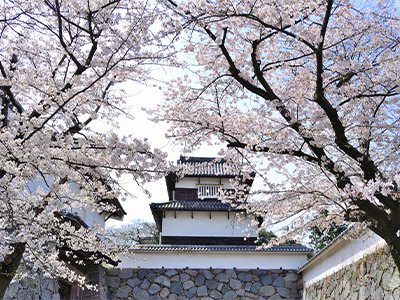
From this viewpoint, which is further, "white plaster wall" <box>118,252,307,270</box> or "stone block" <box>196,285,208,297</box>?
"white plaster wall" <box>118,252,307,270</box>

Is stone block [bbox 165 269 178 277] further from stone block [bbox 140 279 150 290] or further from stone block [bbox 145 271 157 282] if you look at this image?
stone block [bbox 140 279 150 290]

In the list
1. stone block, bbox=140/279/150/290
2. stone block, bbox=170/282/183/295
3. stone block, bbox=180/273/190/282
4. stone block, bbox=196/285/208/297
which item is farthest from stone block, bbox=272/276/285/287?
stone block, bbox=140/279/150/290

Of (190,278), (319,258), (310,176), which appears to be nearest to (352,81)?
(310,176)

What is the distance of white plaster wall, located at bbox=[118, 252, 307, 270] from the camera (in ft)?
29.3

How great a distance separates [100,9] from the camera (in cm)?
305

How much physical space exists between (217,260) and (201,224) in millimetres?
2967

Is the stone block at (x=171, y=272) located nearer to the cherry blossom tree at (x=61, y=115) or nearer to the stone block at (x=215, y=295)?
the stone block at (x=215, y=295)

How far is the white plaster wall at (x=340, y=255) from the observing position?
211 inches

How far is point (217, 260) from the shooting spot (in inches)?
358

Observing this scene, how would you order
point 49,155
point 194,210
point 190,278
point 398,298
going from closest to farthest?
point 49,155 < point 398,298 < point 190,278 < point 194,210

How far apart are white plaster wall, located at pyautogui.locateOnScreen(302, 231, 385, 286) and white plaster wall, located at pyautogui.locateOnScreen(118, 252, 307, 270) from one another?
1.93 feet

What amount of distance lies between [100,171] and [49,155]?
0.58 meters

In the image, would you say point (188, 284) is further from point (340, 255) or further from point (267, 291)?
point (340, 255)

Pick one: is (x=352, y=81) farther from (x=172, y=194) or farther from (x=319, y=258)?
(x=172, y=194)
